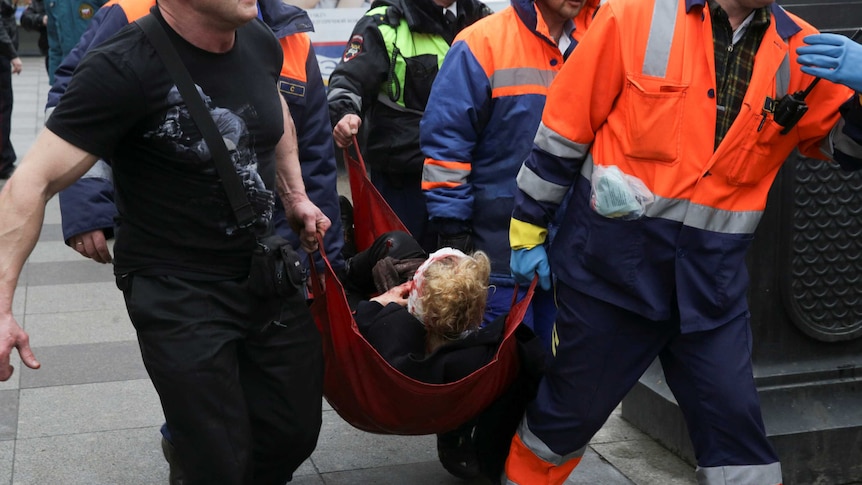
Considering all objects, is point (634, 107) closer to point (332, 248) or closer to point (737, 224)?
point (737, 224)

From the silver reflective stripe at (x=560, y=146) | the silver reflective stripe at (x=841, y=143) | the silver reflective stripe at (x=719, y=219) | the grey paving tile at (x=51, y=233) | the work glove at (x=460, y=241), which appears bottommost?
the grey paving tile at (x=51, y=233)

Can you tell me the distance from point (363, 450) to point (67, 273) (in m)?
3.60

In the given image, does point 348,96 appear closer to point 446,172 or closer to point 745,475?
point 446,172

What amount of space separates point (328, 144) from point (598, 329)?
4.30 feet

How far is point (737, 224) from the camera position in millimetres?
3160

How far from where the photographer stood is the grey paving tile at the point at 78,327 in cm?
587

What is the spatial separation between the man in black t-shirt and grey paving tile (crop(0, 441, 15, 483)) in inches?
52.0

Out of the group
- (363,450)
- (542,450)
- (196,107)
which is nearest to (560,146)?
(542,450)

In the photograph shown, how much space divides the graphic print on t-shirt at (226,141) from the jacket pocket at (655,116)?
1.04 meters

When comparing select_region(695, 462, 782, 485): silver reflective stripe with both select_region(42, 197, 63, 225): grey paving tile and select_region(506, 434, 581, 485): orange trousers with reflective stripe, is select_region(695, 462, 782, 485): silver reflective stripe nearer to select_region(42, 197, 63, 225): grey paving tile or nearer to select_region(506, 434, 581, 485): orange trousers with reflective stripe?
select_region(506, 434, 581, 485): orange trousers with reflective stripe

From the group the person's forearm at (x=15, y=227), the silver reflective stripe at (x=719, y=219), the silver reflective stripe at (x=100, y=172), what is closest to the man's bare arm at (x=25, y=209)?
the person's forearm at (x=15, y=227)

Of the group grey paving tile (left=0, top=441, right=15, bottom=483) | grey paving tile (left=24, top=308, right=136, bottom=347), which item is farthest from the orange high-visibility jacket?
grey paving tile (left=24, top=308, right=136, bottom=347)

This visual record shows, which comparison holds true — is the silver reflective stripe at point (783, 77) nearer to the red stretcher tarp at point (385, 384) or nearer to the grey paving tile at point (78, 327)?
the red stretcher tarp at point (385, 384)

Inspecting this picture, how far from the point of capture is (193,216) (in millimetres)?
2984
